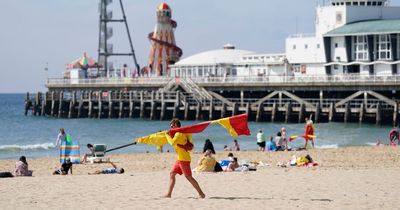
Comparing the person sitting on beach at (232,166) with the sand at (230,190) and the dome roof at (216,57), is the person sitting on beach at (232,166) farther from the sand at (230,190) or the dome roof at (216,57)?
the dome roof at (216,57)

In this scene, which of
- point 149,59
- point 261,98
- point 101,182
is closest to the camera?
point 101,182

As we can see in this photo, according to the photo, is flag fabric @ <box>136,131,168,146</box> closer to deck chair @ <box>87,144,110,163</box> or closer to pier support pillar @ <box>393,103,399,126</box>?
deck chair @ <box>87,144,110,163</box>

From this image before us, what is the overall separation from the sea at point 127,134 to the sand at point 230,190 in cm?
1517

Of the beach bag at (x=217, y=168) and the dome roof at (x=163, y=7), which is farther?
the dome roof at (x=163, y=7)

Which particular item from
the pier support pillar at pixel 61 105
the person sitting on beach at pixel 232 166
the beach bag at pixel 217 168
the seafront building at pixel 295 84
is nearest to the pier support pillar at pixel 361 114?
the seafront building at pixel 295 84

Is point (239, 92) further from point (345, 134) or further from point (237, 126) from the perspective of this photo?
point (237, 126)

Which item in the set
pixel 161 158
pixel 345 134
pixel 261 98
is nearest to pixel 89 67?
pixel 261 98

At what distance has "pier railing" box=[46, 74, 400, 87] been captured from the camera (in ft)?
181

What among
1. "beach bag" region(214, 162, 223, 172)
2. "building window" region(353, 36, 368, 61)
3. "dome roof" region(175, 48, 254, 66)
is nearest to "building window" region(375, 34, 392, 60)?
"building window" region(353, 36, 368, 61)

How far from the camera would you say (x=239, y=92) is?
6544 cm

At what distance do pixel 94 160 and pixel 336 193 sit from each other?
11.9 meters

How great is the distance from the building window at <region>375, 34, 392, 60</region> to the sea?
905 centimetres

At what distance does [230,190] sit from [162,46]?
66700mm

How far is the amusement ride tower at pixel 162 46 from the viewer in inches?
3324
